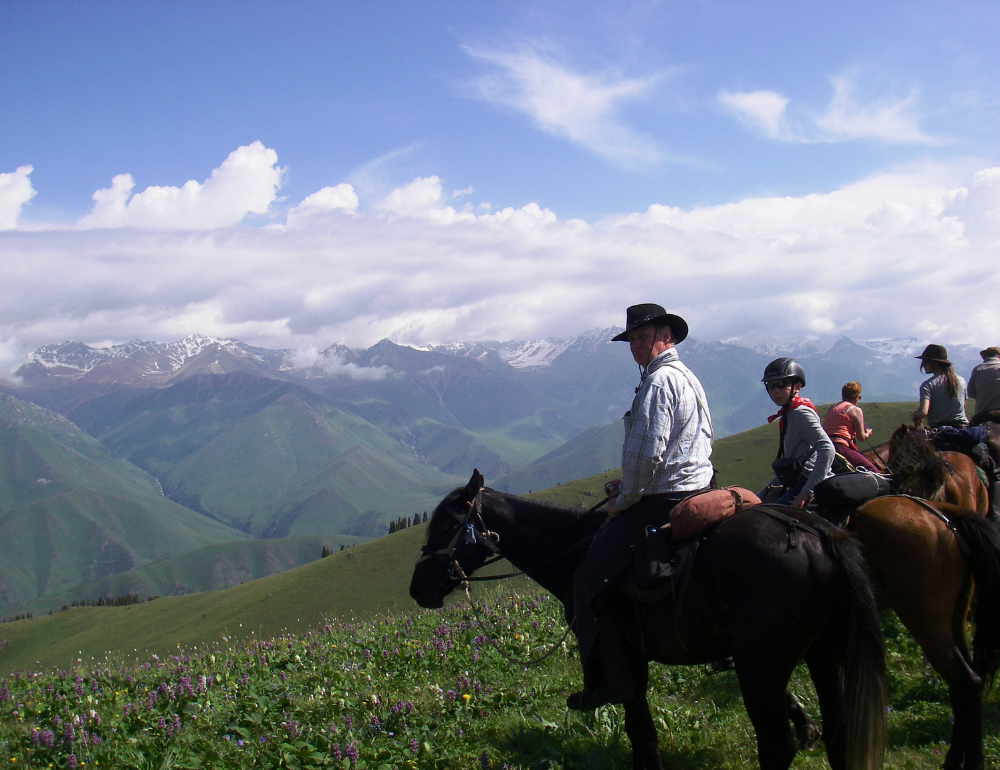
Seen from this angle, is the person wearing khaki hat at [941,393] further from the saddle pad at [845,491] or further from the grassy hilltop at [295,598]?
the grassy hilltop at [295,598]

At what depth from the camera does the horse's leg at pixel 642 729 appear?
20.7ft

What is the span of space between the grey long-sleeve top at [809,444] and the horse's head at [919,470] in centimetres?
101

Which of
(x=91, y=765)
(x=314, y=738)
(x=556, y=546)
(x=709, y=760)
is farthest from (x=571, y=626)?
(x=91, y=765)

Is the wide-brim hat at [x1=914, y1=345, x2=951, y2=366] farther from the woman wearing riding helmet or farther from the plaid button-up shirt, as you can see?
the plaid button-up shirt

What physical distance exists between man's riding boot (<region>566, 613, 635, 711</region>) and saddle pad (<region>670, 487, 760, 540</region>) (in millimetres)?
1072

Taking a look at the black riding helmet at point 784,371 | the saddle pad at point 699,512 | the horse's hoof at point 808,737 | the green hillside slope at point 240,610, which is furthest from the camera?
the green hillside slope at point 240,610

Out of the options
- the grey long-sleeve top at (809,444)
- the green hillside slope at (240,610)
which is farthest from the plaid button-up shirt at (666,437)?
the green hillside slope at (240,610)

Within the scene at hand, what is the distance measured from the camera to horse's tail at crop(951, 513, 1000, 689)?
614 centimetres

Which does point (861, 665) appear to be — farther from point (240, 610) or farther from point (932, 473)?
point (240, 610)

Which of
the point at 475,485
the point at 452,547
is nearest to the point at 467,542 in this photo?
the point at 452,547

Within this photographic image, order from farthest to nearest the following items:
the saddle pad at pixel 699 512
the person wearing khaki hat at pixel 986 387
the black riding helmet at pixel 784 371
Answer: the person wearing khaki hat at pixel 986 387, the black riding helmet at pixel 784 371, the saddle pad at pixel 699 512

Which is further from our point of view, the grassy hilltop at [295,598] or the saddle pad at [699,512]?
the grassy hilltop at [295,598]

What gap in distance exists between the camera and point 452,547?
24.1 ft

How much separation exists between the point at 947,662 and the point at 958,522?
125 centimetres
